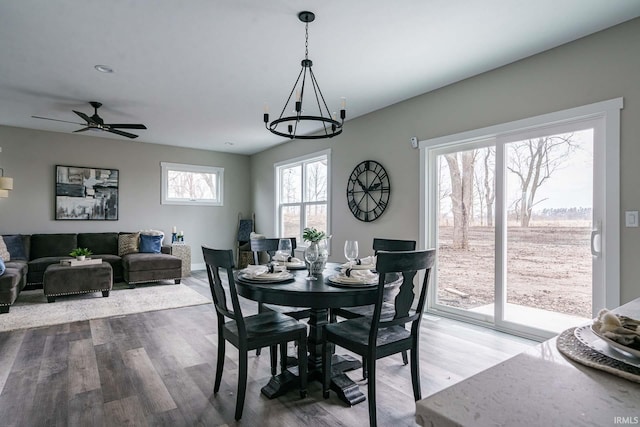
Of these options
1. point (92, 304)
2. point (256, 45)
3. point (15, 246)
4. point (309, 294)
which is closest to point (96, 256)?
point (15, 246)

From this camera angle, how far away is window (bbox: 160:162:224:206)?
715 centimetres

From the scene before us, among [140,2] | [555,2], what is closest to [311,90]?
[140,2]

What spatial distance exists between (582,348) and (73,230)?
7387mm

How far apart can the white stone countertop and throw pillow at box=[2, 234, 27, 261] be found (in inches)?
264

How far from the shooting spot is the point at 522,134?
128 inches

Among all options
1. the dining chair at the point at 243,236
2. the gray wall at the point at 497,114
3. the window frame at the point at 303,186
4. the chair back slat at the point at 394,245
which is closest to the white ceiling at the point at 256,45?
the gray wall at the point at 497,114

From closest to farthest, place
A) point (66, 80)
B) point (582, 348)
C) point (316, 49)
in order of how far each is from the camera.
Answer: point (582, 348)
point (316, 49)
point (66, 80)

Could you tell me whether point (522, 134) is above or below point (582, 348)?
above

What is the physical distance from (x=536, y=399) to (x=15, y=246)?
271 inches

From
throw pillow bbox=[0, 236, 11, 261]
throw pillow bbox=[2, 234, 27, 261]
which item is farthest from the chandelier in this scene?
throw pillow bbox=[2, 234, 27, 261]

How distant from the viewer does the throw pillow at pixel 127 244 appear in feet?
20.3

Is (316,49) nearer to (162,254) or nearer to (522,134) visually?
(522,134)

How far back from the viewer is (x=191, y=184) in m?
7.46

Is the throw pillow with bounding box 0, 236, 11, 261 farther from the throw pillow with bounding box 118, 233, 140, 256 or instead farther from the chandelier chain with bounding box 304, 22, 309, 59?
the chandelier chain with bounding box 304, 22, 309, 59
